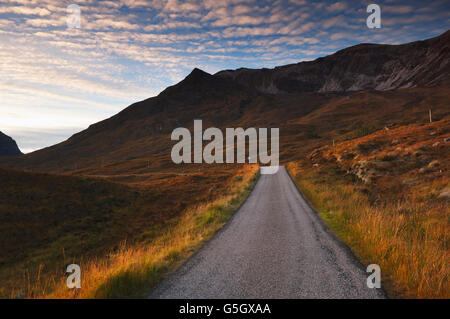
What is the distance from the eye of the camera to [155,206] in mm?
25656

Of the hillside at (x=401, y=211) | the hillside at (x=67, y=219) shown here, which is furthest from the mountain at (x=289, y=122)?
the hillside at (x=401, y=211)

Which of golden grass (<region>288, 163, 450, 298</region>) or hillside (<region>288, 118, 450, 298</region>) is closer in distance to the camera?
golden grass (<region>288, 163, 450, 298</region>)

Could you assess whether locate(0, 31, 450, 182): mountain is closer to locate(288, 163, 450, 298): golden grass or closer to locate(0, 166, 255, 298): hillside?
locate(0, 166, 255, 298): hillside

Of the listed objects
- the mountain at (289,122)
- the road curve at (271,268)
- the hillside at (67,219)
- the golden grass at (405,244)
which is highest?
the mountain at (289,122)

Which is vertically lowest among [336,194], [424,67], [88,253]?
[88,253]

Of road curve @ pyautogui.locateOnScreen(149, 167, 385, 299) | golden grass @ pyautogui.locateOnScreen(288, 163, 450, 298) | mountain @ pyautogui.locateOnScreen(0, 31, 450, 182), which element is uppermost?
mountain @ pyautogui.locateOnScreen(0, 31, 450, 182)

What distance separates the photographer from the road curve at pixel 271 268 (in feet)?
15.4

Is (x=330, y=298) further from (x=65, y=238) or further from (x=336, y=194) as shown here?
(x=65, y=238)

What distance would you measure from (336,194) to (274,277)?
37.3ft

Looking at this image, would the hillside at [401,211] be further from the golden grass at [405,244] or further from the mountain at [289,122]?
the mountain at [289,122]

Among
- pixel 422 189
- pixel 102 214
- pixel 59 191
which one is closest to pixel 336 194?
pixel 422 189

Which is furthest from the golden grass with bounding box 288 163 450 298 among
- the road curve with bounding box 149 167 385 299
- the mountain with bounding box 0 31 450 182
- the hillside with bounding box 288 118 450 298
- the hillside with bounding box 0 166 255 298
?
the mountain with bounding box 0 31 450 182

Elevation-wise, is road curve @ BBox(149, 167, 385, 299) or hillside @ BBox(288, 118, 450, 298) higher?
hillside @ BBox(288, 118, 450, 298)

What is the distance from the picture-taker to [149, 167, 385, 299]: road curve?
4.69 m
